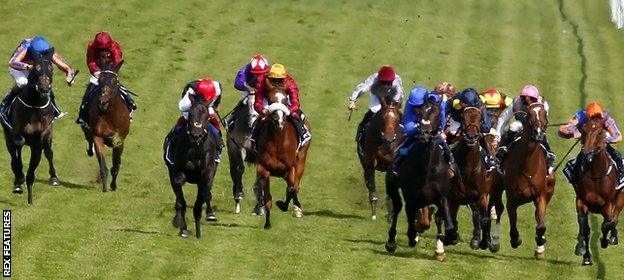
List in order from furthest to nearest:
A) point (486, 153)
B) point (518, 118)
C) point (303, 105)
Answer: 1. point (303, 105)
2. point (518, 118)
3. point (486, 153)

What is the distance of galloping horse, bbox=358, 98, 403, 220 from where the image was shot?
24.9 metres

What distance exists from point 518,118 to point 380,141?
2669mm

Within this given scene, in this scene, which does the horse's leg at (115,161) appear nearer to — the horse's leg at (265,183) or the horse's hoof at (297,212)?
the horse's hoof at (297,212)

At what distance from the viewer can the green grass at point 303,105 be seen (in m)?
21.4

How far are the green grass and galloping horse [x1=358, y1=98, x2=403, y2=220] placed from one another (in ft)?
2.92

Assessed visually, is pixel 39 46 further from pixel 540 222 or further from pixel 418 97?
pixel 540 222

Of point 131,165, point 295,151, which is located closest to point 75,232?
point 295,151

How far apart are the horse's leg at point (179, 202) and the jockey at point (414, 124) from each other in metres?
3.24

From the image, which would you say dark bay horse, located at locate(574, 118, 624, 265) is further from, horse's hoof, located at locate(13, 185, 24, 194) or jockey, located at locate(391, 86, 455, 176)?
horse's hoof, located at locate(13, 185, 24, 194)

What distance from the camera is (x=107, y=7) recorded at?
45.0 meters

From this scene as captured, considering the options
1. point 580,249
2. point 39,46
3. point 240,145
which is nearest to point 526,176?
point 580,249

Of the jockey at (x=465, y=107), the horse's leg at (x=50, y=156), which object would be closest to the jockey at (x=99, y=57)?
the horse's leg at (x=50, y=156)

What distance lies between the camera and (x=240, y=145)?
25500 millimetres

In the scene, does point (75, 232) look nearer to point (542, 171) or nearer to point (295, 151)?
point (295, 151)
